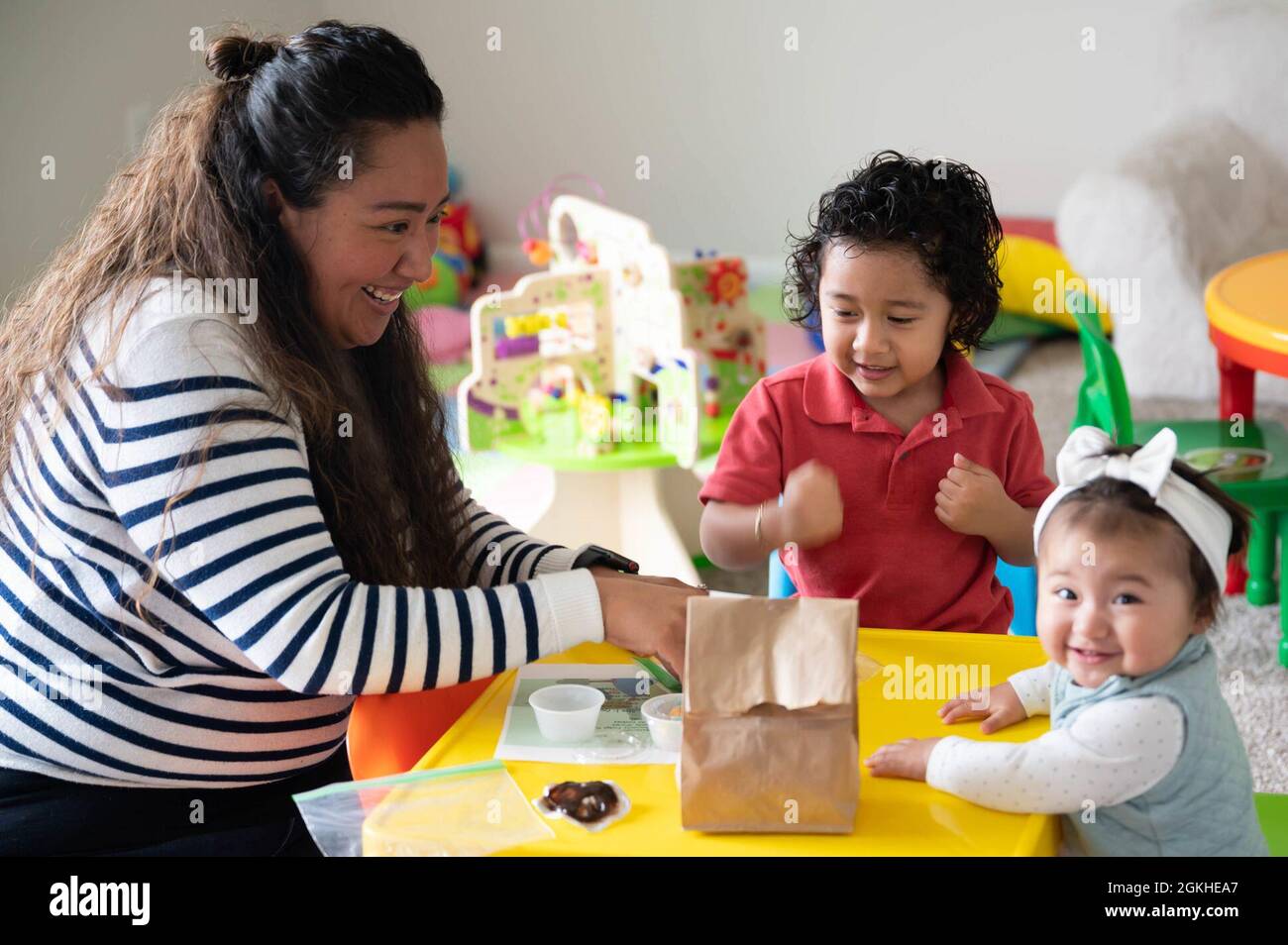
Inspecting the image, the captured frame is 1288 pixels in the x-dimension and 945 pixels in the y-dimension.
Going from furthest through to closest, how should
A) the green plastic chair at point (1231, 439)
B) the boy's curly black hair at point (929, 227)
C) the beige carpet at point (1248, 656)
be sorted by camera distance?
the green plastic chair at point (1231, 439)
the beige carpet at point (1248, 656)
the boy's curly black hair at point (929, 227)

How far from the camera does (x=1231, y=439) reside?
2814 millimetres

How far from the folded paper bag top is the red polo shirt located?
55cm

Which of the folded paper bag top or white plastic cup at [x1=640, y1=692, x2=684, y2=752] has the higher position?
the folded paper bag top

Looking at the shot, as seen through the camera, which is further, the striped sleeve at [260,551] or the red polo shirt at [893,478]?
the red polo shirt at [893,478]

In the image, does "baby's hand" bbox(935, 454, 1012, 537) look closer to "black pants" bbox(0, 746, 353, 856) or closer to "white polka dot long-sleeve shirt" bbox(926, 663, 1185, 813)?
"white polka dot long-sleeve shirt" bbox(926, 663, 1185, 813)

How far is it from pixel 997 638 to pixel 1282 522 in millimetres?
1531

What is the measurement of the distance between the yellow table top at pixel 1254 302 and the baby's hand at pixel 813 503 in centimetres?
134

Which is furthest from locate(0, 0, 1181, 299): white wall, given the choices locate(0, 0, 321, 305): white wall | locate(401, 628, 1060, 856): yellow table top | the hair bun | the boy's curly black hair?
locate(401, 628, 1060, 856): yellow table top

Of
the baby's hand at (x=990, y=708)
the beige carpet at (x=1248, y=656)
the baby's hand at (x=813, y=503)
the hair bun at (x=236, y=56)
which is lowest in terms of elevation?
the beige carpet at (x=1248, y=656)

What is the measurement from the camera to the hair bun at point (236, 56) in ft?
4.42

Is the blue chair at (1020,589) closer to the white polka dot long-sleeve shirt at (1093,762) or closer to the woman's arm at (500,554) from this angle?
the woman's arm at (500,554)

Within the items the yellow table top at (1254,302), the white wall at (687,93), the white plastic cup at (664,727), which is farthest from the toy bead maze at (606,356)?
the white wall at (687,93)

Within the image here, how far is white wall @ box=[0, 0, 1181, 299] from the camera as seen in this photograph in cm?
457

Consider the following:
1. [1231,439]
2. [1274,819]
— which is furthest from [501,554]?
[1231,439]
